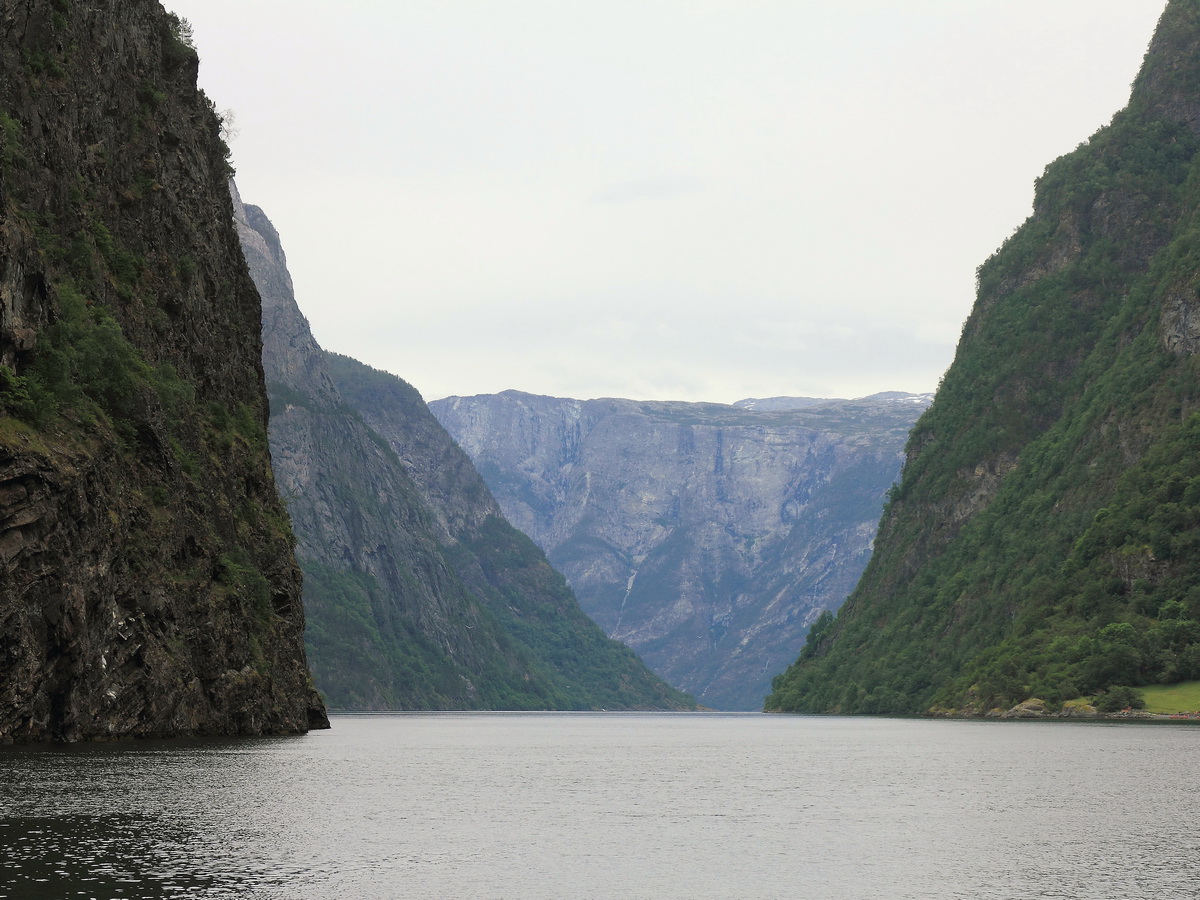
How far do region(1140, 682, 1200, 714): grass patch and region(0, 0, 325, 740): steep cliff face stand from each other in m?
96.6

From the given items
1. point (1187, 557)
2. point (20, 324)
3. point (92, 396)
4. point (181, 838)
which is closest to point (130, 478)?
point (92, 396)

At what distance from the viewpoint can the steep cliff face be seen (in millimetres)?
76062

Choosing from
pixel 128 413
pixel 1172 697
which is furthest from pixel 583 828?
pixel 1172 697

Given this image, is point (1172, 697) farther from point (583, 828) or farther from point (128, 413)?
point (583, 828)

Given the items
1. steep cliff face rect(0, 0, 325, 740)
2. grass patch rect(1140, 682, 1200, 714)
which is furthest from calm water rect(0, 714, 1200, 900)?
grass patch rect(1140, 682, 1200, 714)

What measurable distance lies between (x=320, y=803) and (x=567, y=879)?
68.3ft

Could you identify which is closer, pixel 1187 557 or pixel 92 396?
pixel 92 396

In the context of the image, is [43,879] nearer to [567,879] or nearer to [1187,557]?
[567,879]

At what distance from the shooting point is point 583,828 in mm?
50500

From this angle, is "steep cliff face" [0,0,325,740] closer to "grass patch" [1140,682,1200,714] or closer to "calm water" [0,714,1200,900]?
"calm water" [0,714,1200,900]

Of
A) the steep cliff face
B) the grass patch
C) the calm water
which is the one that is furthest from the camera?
the grass patch

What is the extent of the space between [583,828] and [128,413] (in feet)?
184

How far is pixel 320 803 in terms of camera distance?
56469mm

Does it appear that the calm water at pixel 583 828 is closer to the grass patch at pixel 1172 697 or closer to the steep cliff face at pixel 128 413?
the steep cliff face at pixel 128 413
